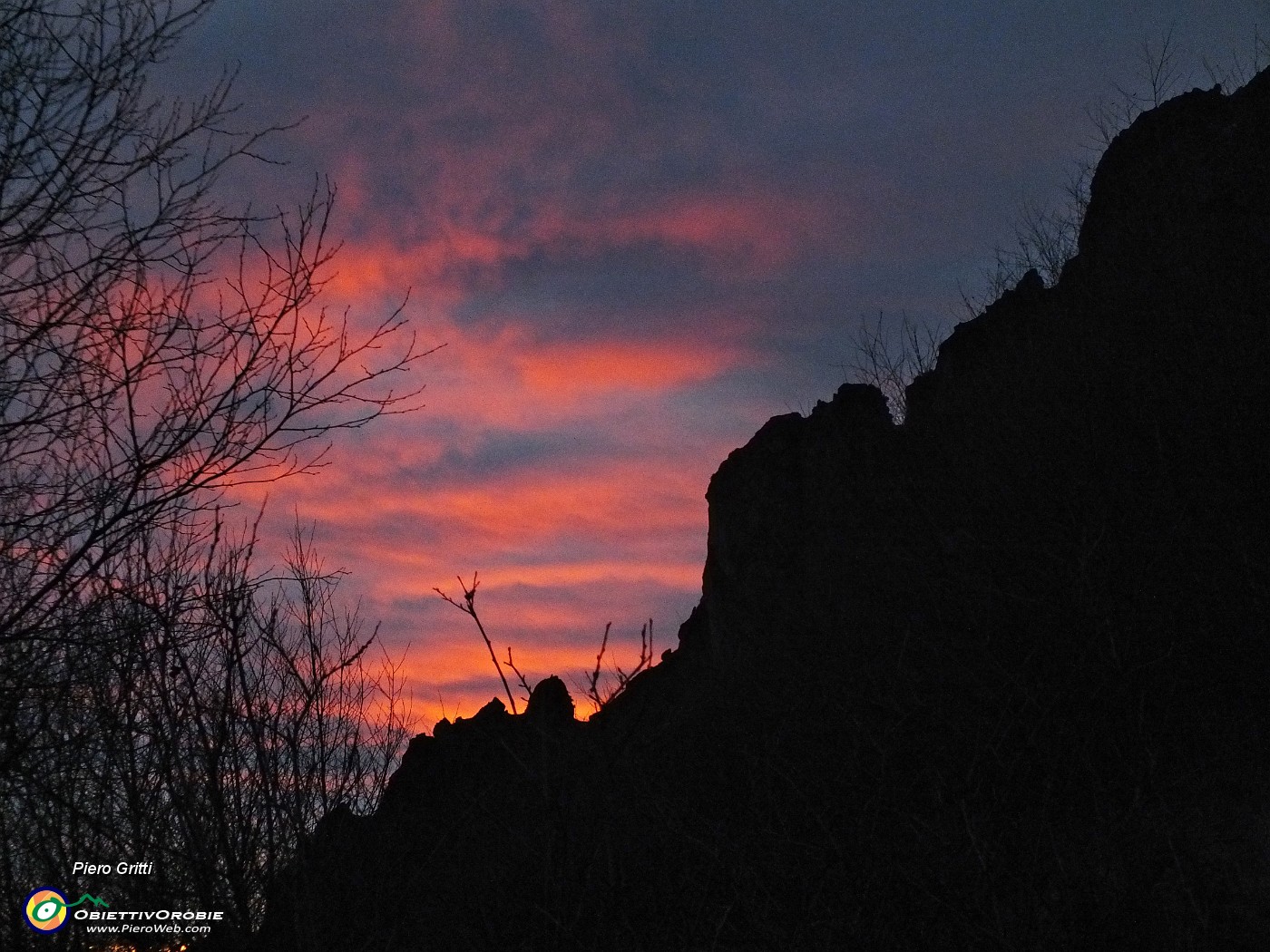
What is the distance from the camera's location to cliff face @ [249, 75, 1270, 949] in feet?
24.4

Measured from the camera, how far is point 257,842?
6371mm

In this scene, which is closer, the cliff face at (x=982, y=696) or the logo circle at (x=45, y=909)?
the logo circle at (x=45, y=909)

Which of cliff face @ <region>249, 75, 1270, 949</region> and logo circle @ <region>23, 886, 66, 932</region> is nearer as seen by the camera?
logo circle @ <region>23, 886, 66, 932</region>

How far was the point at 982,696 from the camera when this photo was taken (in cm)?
1295

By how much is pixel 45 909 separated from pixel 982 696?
10.1 metres

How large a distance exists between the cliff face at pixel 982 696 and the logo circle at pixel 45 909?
1305mm

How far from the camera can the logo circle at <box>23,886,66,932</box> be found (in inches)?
242

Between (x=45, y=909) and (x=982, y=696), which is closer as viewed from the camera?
(x=45, y=909)

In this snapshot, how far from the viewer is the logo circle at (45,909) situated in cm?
615

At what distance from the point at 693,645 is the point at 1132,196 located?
14.7 m

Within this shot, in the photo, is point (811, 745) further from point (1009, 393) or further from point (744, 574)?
point (744, 574)

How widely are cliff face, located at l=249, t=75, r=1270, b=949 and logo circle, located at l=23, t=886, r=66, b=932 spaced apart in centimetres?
130

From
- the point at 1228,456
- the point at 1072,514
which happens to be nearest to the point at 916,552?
the point at 1072,514

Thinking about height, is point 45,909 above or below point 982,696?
below
